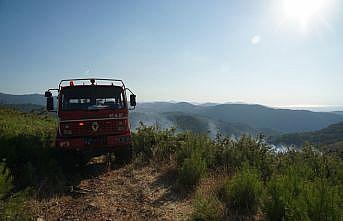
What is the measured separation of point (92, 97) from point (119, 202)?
383cm

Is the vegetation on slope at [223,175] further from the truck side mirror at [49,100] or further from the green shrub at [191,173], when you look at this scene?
the truck side mirror at [49,100]

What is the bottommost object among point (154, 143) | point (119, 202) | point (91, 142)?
point (119, 202)

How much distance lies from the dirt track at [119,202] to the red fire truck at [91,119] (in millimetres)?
1046

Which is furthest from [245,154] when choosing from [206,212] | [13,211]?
[13,211]

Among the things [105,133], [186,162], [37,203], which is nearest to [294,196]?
[186,162]

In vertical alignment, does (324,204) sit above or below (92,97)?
below

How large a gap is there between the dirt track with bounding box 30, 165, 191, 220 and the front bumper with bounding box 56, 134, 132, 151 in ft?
3.12

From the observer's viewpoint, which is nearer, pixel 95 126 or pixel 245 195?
pixel 245 195

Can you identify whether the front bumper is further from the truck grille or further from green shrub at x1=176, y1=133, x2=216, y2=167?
green shrub at x1=176, y1=133, x2=216, y2=167

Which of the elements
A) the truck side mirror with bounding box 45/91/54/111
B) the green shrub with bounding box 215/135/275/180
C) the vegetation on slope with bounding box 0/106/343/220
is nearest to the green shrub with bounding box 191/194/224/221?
the vegetation on slope with bounding box 0/106/343/220

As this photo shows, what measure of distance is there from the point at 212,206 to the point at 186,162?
2.61 m

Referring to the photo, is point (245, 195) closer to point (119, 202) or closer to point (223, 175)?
point (223, 175)

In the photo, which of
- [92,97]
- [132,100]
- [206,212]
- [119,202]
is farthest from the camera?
[132,100]

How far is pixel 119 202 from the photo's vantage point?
6.53 meters
